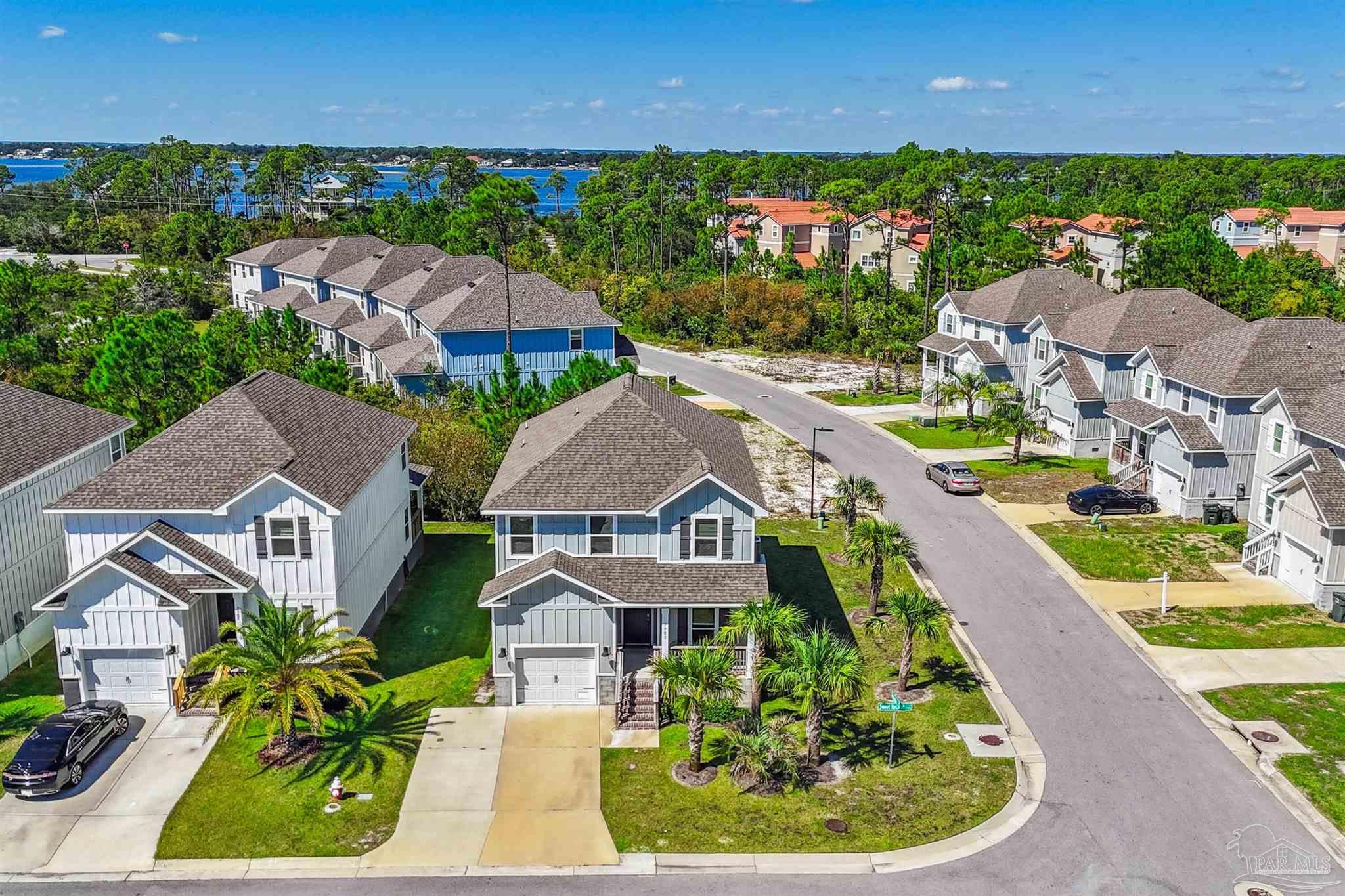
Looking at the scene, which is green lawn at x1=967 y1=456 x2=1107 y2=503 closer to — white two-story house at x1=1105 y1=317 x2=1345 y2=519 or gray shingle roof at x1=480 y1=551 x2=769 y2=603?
white two-story house at x1=1105 y1=317 x2=1345 y2=519

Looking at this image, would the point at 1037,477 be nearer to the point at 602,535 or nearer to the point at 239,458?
the point at 602,535

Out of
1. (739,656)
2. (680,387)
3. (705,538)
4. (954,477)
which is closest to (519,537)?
(705,538)

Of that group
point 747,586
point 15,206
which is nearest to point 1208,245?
point 747,586

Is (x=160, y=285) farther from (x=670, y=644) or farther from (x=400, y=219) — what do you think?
(x=670, y=644)

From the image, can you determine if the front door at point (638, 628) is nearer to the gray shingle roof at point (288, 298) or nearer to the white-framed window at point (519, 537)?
the white-framed window at point (519, 537)

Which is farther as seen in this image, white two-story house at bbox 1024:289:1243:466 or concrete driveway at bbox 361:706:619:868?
white two-story house at bbox 1024:289:1243:466

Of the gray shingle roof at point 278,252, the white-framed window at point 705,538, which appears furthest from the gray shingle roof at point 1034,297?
the gray shingle roof at point 278,252

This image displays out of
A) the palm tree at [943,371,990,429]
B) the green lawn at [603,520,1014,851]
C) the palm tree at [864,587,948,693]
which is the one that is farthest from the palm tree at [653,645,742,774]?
the palm tree at [943,371,990,429]
